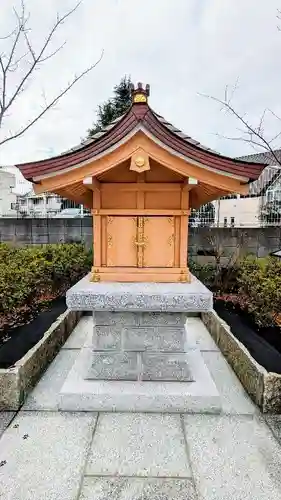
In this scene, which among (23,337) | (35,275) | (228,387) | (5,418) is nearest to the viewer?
(5,418)

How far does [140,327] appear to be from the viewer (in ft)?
11.4

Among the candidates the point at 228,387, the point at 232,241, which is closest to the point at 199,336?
the point at 228,387

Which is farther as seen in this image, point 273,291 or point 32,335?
point 273,291

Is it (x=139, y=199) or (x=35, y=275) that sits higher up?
(x=139, y=199)

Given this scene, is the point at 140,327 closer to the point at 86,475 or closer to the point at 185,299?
the point at 185,299

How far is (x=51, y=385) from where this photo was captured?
371 centimetres

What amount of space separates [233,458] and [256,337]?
101 inches

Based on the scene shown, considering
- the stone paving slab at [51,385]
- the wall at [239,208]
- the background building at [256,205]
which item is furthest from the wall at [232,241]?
the wall at [239,208]

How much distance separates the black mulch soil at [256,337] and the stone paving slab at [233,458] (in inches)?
40.3

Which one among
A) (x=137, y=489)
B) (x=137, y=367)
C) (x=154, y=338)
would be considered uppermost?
(x=154, y=338)

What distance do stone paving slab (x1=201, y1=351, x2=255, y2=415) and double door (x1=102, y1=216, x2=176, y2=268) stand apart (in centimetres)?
159

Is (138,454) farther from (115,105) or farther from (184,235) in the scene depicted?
(115,105)

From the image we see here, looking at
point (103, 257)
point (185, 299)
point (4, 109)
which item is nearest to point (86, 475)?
point (185, 299)

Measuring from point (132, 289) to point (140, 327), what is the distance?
51 centimetres
